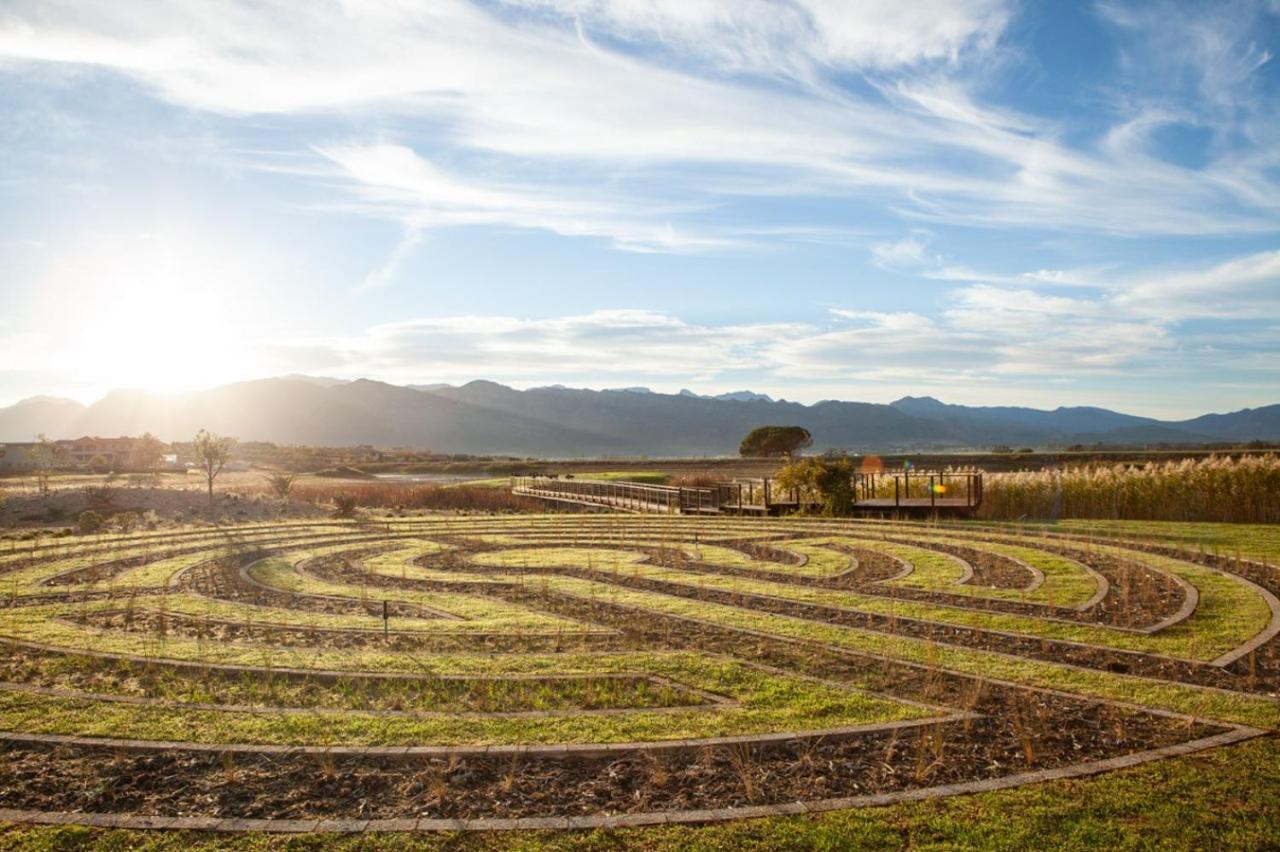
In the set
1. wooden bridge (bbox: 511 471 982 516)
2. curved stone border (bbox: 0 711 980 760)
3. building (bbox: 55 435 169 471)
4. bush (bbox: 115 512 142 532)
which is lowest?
curved stone border (bbox: 0 711 980 760)

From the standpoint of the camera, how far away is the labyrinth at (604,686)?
263 inches

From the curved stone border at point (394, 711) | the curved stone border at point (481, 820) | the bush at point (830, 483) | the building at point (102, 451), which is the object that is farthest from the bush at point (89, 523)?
the building at point (102, 451)

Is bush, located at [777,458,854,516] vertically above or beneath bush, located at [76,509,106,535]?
above

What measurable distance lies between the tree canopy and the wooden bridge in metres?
38.1

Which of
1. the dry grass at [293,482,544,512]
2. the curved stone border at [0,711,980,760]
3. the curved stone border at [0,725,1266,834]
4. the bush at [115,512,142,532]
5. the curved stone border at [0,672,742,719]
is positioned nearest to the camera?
the curved stone border at [0,725,1266,834]

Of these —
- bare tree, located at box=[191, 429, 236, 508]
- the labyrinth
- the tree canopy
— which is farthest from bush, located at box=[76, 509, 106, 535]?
the tree canopy

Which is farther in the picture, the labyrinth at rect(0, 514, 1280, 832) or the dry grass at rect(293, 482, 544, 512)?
the dry grass at rect(293, 482, 544, 512)

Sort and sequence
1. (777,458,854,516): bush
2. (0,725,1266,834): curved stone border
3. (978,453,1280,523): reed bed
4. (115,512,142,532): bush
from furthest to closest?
(115,512,142,532): bush
(777,458,854,516): bush
(978,453,1280,523): reed bed
(0,725,1266,834): curved stone border

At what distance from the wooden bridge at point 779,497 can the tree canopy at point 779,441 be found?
38.1 metres

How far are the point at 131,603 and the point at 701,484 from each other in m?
30.5

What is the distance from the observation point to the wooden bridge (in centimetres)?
2750

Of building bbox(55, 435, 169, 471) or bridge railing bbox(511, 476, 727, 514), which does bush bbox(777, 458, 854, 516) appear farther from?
building bbox(55, 435, 169, 471)

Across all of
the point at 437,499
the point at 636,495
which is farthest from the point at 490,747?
the point at 437,499

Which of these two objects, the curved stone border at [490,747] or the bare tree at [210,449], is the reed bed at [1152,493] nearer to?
the curved stone border at [490,747]
